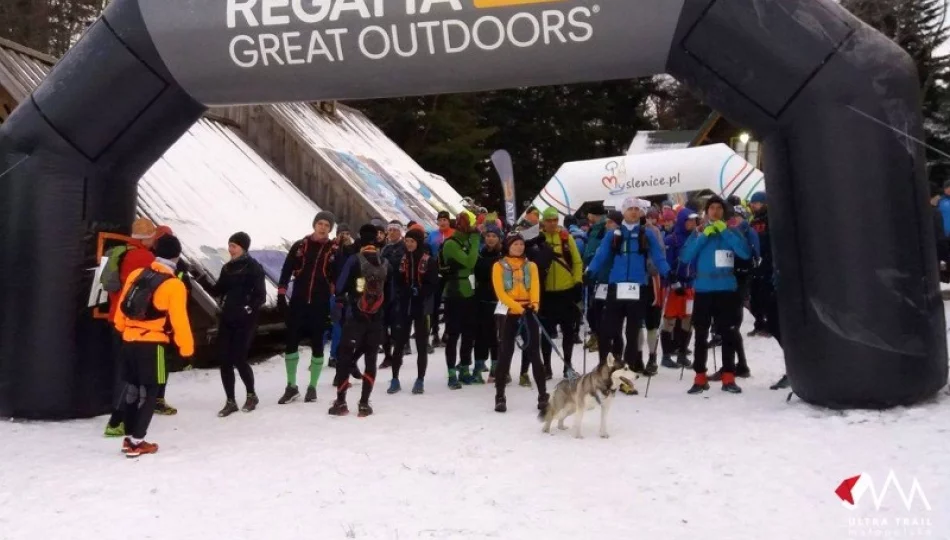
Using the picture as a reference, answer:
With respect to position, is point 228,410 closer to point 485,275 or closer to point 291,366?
point 291,366

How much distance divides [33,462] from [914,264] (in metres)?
6.72

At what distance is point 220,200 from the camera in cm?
1291

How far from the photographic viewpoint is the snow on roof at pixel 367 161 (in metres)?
16.6

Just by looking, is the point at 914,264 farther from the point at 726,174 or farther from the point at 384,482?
the point at 726,174

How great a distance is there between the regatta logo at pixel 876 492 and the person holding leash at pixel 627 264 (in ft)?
9.79

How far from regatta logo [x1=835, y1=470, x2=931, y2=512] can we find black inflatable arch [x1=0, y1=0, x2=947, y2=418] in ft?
4.76

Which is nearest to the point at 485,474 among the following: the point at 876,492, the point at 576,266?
the point at 876,492

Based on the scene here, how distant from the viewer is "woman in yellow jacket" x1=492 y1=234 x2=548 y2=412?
7176mm

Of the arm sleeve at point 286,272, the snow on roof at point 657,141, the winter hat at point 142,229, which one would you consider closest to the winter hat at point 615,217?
the arm sleeve at point 286,272

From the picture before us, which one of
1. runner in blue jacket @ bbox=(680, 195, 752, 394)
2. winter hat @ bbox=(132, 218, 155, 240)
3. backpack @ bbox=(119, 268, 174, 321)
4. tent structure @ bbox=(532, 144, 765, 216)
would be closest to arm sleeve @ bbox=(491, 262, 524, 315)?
runner in blue jacket @ bbox=(680, 195, 752, 394)

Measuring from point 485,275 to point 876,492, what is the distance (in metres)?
4.60

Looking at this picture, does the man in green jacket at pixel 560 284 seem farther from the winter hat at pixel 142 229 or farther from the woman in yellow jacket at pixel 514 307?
the winter hat at pixel 142 229

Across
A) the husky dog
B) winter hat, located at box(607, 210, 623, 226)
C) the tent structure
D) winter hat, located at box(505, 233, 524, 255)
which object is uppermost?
the tent structure

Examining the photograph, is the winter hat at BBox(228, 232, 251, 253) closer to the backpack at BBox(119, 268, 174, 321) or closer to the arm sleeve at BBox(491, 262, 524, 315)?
the backpack at BBox(119, 268, 174, 321)
